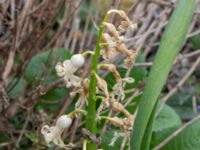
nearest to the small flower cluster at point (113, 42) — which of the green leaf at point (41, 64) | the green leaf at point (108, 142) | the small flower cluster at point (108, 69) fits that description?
the small flower cluster at point (108, 69)

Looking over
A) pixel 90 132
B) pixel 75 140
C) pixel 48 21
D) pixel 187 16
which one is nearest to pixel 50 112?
pixel 75 140

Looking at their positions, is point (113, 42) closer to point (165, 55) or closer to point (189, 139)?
point (165, 55)

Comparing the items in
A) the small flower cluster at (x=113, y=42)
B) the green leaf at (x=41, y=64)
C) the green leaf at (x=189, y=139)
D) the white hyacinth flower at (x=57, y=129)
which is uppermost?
the small flower cluster at (x=113, y=42)

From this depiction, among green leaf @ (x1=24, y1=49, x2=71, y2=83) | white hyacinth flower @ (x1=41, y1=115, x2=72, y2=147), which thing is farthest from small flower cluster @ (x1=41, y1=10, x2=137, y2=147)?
green leaf @ (x1=24, y1=49, x2=71, y2=83)

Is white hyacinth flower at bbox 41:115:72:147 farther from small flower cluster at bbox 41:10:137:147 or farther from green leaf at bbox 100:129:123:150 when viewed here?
green leaf at bbox 100:129:123:150

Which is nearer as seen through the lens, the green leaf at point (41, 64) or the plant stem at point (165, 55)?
the plant stem at point (165, 55)

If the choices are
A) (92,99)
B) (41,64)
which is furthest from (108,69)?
(41,64)

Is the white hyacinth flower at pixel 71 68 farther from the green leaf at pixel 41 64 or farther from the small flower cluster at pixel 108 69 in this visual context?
the green leaf at pixel 41 64
